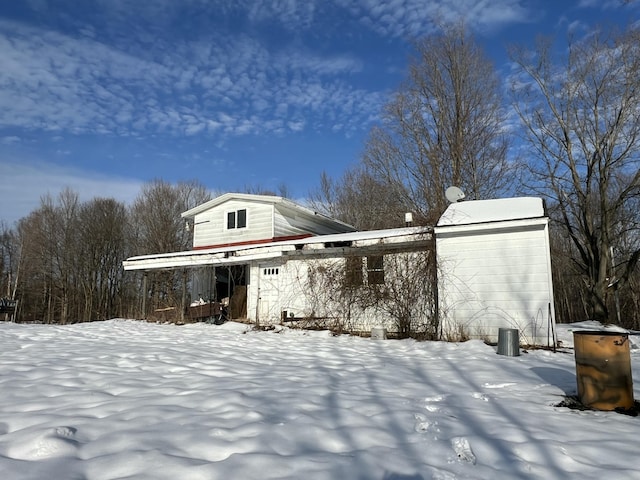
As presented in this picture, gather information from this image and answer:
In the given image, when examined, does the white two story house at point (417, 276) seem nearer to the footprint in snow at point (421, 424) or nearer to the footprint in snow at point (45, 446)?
the footprint in snow at point (421, 424)

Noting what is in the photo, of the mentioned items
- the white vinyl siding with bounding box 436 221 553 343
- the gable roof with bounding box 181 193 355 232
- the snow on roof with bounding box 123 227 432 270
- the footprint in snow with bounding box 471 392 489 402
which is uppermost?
the gable roof with bounding box 181 193 355 232

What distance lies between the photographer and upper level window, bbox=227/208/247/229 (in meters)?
18.1

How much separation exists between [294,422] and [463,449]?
1.39 meters

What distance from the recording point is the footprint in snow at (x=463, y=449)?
2.82 m

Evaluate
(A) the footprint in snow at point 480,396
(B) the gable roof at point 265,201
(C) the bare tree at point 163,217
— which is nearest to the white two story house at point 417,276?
(B) the gable roof at point 265,201

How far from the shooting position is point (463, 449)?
296 cm

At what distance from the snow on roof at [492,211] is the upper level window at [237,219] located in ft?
33.3

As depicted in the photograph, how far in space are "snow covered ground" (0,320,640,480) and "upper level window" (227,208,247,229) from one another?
38.9ft

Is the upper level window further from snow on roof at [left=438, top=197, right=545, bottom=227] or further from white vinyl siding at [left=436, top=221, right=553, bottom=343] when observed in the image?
white vinyl siding at [left=436, top=221, right=553, bottom=343]

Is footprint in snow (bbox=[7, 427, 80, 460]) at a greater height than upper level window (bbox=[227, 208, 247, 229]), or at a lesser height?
lesser

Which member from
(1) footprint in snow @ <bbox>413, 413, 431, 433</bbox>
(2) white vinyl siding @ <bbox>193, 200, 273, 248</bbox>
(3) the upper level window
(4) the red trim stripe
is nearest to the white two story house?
(4) the red trim stripe

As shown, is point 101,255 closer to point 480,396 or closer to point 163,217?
point 163,217

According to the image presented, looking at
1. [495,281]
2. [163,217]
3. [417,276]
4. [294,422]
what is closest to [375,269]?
[417,276]

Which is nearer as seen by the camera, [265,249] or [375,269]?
[375,269]
